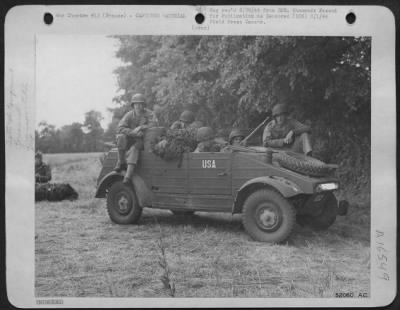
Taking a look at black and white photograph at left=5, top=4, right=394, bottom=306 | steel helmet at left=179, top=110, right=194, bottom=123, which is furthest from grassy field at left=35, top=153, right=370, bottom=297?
steel helmet at left=179, top=110, right=194, bottom=123

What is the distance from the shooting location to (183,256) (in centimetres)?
357

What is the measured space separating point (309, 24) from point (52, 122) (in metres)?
2.06

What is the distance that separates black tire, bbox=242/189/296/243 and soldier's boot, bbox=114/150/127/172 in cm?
98

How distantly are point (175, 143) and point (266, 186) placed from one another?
755 mm

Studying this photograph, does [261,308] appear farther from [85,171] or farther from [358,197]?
[85,171]

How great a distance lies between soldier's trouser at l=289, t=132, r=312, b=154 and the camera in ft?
11.7

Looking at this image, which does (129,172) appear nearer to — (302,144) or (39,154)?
(39,154)

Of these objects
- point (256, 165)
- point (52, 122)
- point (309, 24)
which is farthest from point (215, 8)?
point (52, 122)

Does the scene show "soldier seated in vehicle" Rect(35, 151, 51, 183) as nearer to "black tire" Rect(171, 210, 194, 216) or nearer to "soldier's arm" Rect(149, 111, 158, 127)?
"soldier's arm" Rect(149, 111, 158, 127)

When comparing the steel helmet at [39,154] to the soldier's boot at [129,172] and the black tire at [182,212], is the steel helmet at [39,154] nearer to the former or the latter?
the soldier's boot at [129,172]

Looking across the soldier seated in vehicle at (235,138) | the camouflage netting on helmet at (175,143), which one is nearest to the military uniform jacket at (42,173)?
the camouflage netting on helmet at (175,143)

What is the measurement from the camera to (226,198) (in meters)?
3.60

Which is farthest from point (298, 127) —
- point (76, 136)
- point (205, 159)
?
point (76, 136)

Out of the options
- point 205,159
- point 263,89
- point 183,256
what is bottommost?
point 183,256
